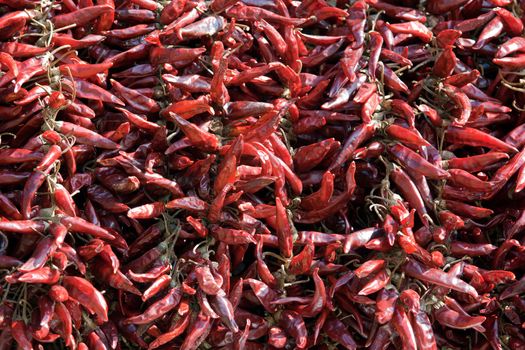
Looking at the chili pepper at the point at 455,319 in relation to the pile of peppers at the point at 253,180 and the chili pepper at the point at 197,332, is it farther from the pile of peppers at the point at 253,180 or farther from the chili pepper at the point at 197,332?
the chili pepper at the point at 197,332

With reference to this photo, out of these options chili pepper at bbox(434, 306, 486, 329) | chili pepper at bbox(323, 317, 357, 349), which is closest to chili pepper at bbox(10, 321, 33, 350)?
chili pepper at bbox(323, 317, 357, 349)

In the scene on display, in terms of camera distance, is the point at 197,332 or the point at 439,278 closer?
the point at 197,332

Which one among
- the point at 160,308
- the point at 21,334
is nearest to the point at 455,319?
the point at 160,308

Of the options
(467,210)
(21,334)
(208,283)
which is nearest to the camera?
(21,334)

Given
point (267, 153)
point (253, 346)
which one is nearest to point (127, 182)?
point (267, 153)

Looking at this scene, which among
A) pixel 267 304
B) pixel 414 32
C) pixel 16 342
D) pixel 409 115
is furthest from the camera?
pixel 414 32

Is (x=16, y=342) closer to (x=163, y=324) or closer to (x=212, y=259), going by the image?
(x=163, y=324)

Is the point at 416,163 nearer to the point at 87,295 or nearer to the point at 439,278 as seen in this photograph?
the point at 439,278

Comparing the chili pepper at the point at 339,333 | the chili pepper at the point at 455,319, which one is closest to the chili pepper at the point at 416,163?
the chili pepper at the point at 455,319
